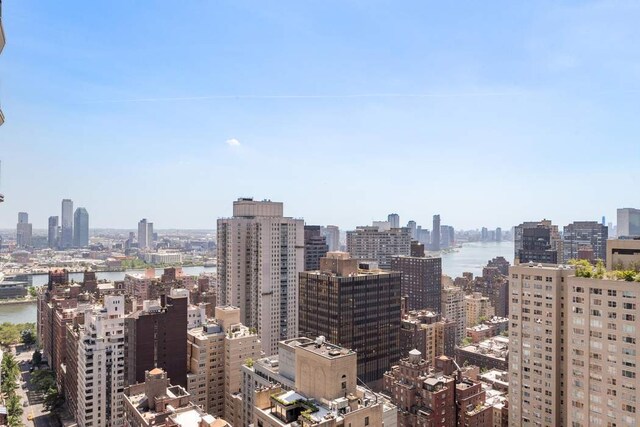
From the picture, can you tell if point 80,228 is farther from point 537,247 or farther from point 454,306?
point 537,247

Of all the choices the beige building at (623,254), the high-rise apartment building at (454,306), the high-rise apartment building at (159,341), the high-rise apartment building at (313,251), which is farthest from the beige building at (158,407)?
the high-rise apartment building at (454,306)

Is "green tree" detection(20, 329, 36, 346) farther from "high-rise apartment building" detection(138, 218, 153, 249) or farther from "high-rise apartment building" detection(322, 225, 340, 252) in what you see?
"high-rise apartment building" detection(138, 218, 153, 249)

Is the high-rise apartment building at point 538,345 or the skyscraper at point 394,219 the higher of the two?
the skyscraper at point 394,219

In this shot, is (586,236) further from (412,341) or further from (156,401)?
(156,401)

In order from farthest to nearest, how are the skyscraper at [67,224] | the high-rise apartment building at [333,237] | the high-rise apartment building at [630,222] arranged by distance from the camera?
the skyscraper at [67,224], the high-rise apartment building at [333,237], the high-rise apartment building at [630,222]

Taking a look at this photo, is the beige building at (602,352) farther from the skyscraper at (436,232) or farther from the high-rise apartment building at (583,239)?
the skyscraper at (436,232)

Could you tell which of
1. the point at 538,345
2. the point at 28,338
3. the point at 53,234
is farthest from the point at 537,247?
the point at 53,234
